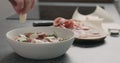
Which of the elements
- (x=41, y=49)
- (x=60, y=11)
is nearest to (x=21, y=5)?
(x=41, y=49)

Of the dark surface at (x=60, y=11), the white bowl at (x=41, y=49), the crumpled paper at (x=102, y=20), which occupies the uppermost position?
the white bowl at (x=41, y=49)

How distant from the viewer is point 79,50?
930mm

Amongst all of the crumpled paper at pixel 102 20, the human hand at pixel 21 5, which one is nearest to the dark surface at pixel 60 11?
the crumpled paper at pixel 102 20

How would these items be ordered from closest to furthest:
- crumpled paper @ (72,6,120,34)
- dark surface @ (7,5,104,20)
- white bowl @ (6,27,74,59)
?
1. white bowl @ (6,27,74,59)
2. crumpled paper @ (72,6,120,34)
3. dark surface @ (7,5,104,20)

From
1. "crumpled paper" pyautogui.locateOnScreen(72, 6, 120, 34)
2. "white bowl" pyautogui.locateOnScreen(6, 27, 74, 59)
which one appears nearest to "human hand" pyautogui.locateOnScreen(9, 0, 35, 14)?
"white bowl" pyautogui.locateOnScreen(6, 27, 74, 59)

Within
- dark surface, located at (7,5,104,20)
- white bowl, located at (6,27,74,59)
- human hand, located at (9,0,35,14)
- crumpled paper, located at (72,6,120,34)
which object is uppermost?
human hand, located at (9,0,35,14)

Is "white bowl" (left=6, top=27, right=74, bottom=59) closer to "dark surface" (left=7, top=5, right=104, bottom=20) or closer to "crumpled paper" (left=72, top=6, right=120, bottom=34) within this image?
"crumpled paper" (left=72, top=6, right=120, bottom=34)

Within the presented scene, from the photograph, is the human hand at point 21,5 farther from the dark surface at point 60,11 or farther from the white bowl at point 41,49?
the dark surface at point 60,11

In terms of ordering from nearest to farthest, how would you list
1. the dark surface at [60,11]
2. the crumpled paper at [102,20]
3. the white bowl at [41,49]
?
the white bowl at [41,49], the crumpled paper at [102,20], the dark surface at [60,11]

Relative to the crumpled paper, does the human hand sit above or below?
above

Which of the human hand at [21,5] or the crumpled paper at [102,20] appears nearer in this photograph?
the human hand at [21,5]

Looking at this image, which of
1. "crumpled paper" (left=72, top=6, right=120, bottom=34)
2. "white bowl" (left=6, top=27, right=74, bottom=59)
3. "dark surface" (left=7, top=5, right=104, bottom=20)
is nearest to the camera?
"white bowl" (left=6, top=27, right=74, bottom=59)

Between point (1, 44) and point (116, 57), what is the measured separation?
1.46 ft

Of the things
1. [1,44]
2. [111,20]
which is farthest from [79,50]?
[111,20]
